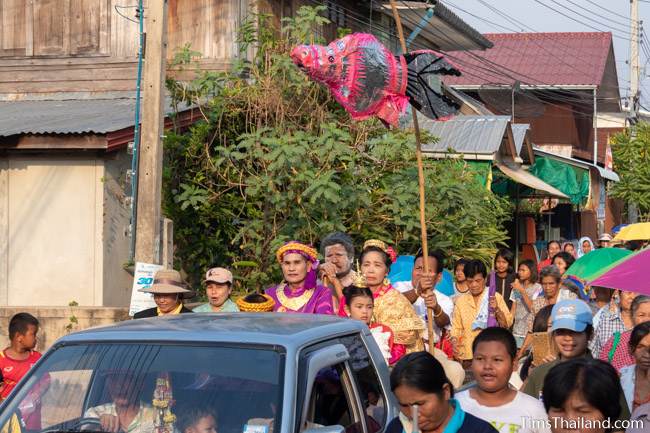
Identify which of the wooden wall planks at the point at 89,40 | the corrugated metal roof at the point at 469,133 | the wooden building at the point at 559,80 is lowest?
the corrugated metal roof at the point at 469,133

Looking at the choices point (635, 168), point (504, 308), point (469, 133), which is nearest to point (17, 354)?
point (504, 308)

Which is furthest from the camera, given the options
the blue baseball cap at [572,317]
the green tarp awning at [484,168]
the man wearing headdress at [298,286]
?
the green tarp awning at [484,168]

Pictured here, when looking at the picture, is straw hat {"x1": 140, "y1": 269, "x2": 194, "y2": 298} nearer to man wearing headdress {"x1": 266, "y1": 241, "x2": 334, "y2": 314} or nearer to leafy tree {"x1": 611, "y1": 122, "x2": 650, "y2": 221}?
man wearing headdress {"x1": 266, "y1": 241, "x2": 334, "y2": 314}

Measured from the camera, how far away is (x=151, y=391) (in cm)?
473

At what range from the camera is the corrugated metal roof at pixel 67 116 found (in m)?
12.5

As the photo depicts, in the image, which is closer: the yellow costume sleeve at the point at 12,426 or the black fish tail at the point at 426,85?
the yellow costume sleeve at the point at 12,426

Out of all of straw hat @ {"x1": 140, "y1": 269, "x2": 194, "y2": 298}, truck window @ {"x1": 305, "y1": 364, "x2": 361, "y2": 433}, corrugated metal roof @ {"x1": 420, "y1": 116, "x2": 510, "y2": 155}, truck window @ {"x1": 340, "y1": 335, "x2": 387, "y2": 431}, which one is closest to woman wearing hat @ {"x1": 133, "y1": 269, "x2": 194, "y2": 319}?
straw hat @ {"x1": 140, "y1": 269, "x2": 194, "y2": 298}

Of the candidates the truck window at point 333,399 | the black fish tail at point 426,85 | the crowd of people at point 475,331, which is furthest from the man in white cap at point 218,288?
the truck window at point 333,399

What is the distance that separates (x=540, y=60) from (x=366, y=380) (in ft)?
125

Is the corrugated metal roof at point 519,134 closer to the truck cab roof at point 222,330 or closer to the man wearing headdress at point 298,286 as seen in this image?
the man wearing headdress at point 298,286

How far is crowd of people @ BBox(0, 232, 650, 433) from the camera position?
4.36 metres

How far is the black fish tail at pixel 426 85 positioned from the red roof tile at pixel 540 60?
99.2 ft

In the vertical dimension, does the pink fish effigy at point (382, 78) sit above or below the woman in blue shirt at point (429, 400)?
above

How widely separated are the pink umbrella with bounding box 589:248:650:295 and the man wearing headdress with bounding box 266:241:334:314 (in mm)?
2216
